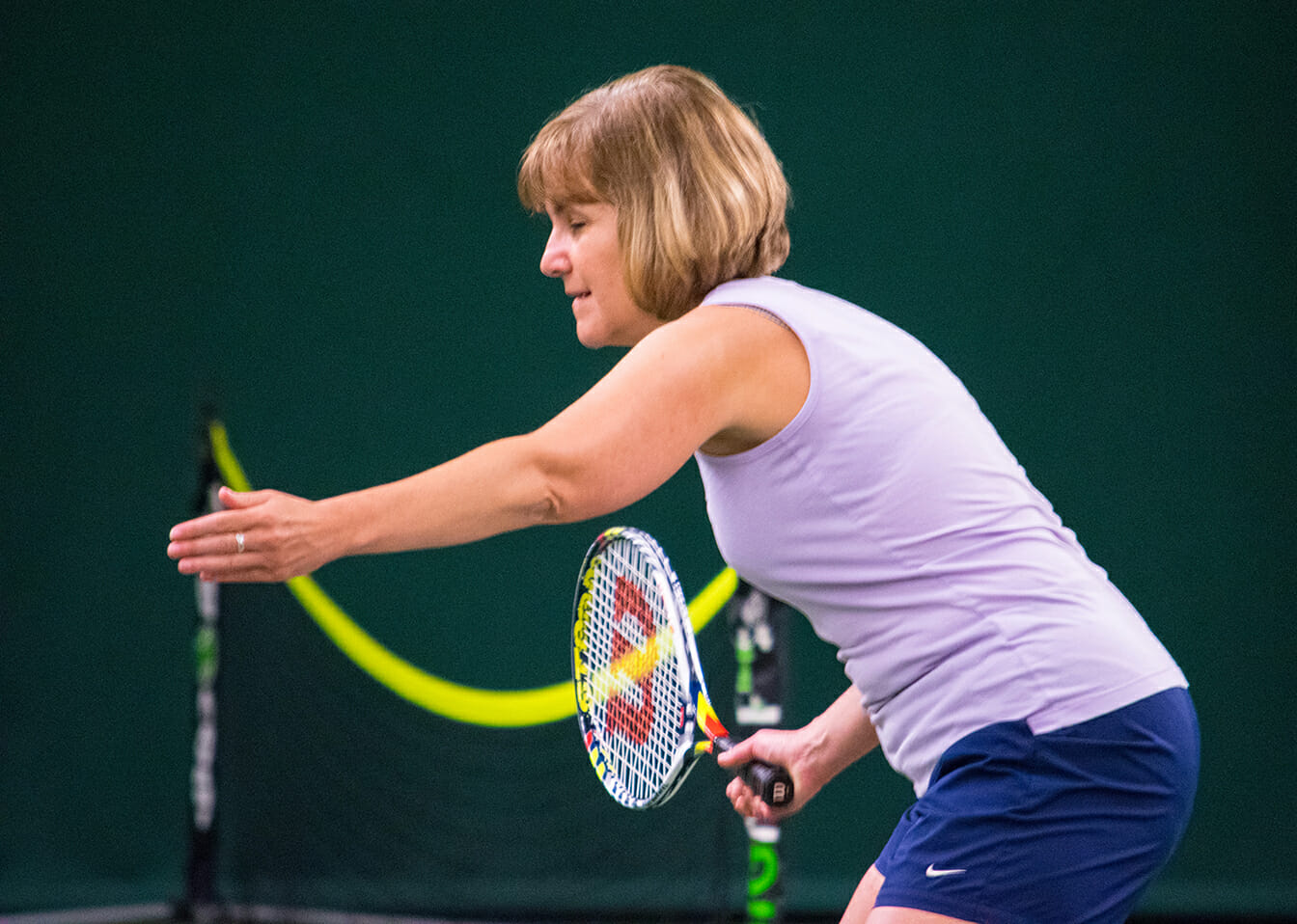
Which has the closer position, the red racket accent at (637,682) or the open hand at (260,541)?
the open hand at (260,541)

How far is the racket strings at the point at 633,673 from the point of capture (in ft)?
5.15

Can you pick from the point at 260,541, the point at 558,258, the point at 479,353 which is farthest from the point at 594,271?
the point at 479,353

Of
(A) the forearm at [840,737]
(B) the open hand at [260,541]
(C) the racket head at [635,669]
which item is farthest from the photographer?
(C) the racket head at [635,669]

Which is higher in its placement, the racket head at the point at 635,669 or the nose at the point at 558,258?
the nose at the point at 558,258

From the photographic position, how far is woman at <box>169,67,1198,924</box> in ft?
3.42

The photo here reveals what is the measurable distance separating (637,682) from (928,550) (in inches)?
23.6

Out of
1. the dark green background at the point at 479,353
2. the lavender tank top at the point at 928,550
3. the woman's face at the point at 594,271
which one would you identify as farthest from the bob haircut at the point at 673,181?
the dark green background at the point at 479,353

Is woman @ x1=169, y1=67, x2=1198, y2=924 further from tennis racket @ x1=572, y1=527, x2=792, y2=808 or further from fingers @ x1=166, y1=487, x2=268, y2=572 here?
tennis racket @ x1=572, y1=527, x2=792, y2=808

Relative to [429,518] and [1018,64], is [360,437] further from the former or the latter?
[429,518]

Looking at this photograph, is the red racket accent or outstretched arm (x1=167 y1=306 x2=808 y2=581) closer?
outstretched arm (x1=167 y1=306 x2=808 y2=581)

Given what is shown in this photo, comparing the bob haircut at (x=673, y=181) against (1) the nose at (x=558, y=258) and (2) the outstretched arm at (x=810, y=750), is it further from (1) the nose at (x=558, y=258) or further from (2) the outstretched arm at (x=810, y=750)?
(2) the outstretched arm at (x=810, y=750)

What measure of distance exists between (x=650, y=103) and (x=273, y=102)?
3364 mm

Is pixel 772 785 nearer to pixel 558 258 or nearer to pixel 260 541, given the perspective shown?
pixel 558 258

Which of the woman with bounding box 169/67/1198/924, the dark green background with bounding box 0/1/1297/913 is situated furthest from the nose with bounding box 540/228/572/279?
the dark green background with bounding box 0/1/1297/913
